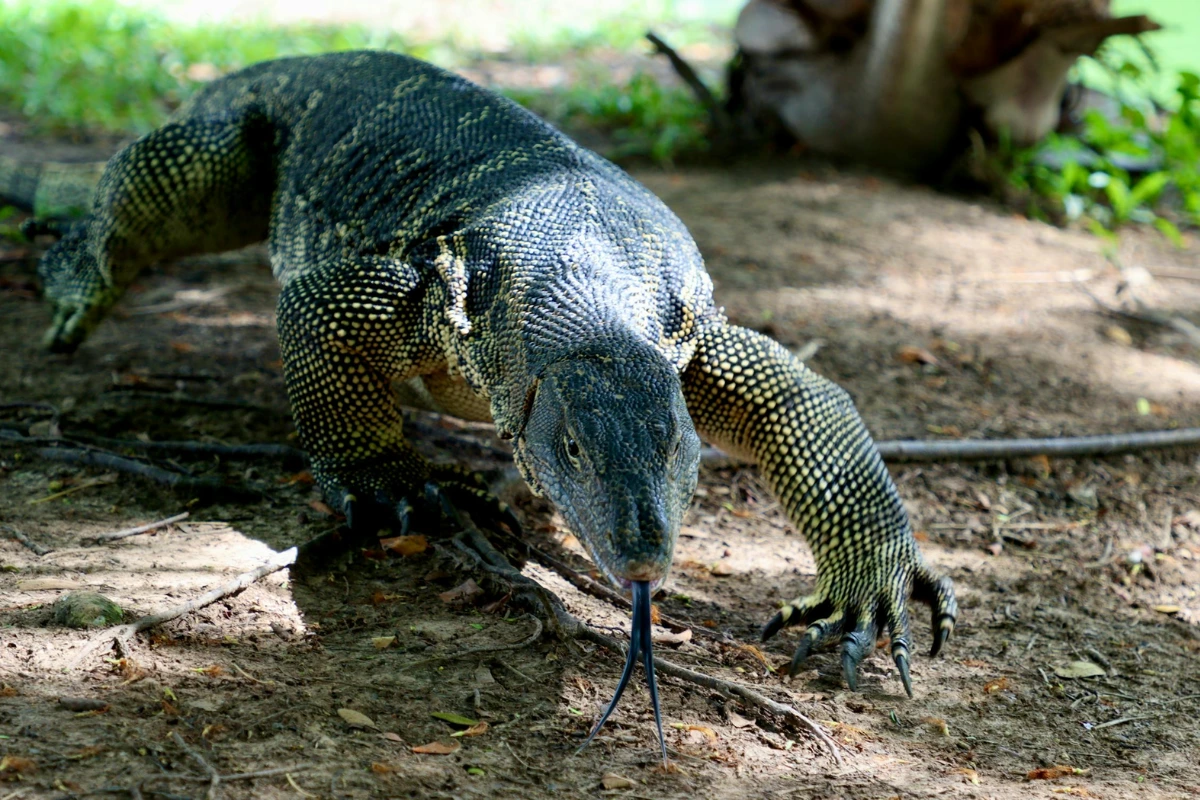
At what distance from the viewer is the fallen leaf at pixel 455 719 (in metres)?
2.84

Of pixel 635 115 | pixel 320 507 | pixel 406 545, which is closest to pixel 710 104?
pixel 635 115

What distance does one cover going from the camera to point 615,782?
8.83 feet

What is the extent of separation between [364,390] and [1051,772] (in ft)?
8.48

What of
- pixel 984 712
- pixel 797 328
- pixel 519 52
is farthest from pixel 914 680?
pixel 519 52

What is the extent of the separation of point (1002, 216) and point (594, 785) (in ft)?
25.5

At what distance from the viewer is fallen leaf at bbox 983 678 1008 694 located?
11.5 feet

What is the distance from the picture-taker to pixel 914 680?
3559mm

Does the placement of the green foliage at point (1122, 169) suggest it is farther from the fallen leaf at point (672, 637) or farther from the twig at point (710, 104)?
the fallen leaf at point (672, 637)

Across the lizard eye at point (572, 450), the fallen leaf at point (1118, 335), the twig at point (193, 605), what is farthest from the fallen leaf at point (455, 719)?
the fallen leaf at point (1118, 335)

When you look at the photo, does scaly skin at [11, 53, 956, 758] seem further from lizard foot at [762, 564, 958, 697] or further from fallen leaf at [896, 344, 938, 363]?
fallen leaf at [896, 344, 938, 363]

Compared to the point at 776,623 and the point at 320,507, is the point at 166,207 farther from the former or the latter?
the point at 776,623

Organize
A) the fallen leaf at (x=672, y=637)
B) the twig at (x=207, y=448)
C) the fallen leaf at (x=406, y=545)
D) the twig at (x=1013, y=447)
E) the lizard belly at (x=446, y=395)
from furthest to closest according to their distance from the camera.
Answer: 1. the twig at (x=1013, y=447)
2. the twig at (x=207, y=448)
3. the lizard belly at (x=446, y=395)
4. the fallen leaf at (x=406, y=545)
5. the fallen leaf at (x=672, y=637)

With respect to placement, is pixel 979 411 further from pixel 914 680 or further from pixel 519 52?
pixel 519 52

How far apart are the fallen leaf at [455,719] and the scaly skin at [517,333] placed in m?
0.49
